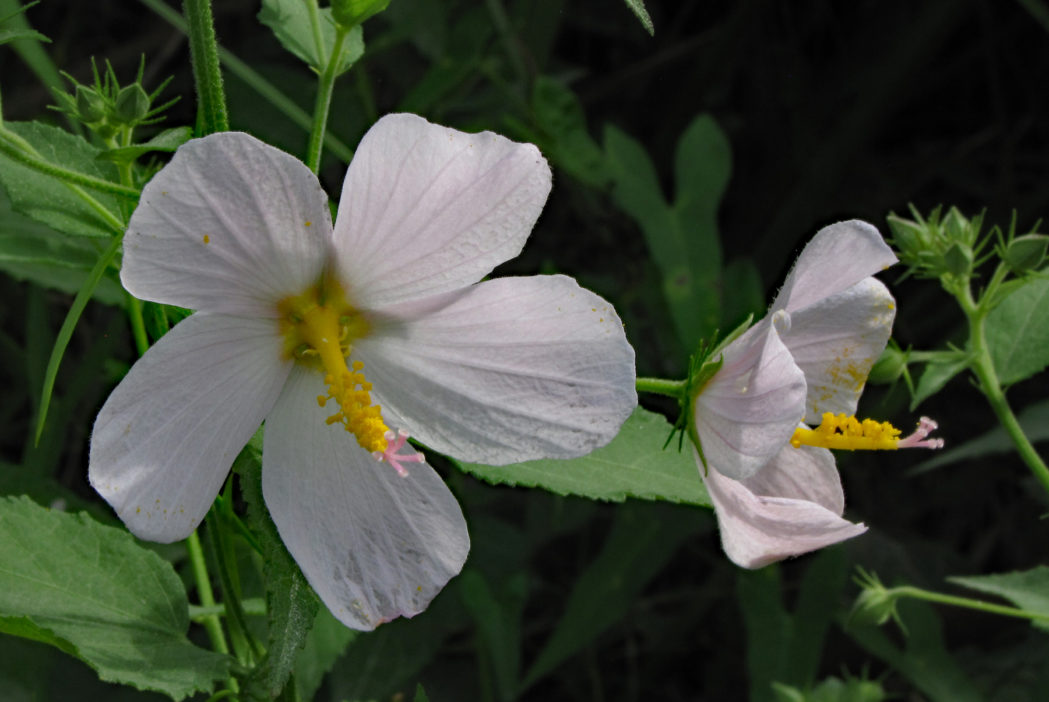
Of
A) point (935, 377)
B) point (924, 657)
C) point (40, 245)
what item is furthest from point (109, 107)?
point (924, 657)

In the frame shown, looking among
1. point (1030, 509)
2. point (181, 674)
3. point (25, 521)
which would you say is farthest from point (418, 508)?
point (1030, 509)

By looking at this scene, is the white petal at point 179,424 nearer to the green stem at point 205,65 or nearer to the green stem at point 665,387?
the green stem at point 205,65

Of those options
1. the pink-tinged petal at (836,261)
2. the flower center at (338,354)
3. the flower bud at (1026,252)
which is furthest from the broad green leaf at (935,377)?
the flower center at (338,354)

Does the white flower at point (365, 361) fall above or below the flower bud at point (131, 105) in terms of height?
below

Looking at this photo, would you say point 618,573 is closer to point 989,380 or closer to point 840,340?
point 989,380

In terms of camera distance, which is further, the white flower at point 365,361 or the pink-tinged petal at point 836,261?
the pink-tinged petal at point 836,261

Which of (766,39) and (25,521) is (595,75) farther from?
(25,521)

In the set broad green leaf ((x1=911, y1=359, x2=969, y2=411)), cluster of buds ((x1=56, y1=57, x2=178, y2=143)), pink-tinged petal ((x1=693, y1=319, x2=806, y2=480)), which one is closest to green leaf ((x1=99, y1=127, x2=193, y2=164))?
cluster of buds ((x1=56, y1=57, x2=178, y2=143))
